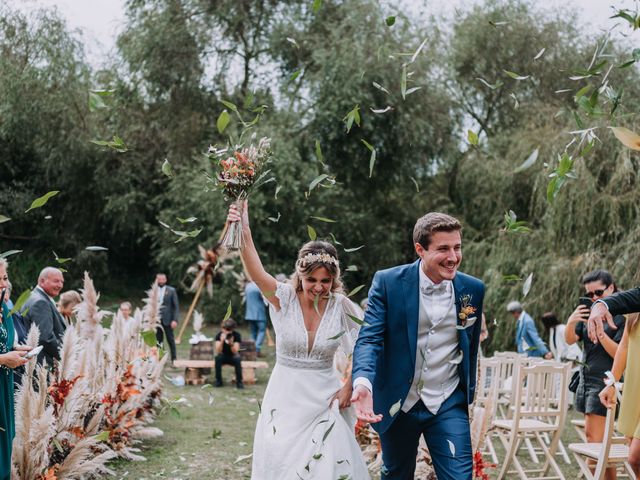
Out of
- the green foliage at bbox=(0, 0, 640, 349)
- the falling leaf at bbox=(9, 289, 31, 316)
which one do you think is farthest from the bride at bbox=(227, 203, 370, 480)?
the green foliage at bbox=(0, 0, 640, 349)

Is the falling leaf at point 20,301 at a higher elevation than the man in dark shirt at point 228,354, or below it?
higher

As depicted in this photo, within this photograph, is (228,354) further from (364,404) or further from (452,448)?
(364,404)

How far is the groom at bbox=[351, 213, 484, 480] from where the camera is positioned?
4.29 m

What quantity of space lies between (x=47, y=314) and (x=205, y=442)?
2.53 m

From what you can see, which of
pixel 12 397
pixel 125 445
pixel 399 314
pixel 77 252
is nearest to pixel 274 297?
pixel 399 314

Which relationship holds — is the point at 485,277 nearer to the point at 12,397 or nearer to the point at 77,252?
the point at 12,397

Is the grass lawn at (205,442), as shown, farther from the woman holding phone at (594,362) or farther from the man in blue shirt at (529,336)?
the woman holding phone at (594,362)

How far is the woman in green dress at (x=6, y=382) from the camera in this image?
5152 millimetres

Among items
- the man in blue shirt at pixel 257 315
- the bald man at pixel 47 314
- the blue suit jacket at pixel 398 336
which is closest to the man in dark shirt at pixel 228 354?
Answer: the man in blue shirt at pixel 257 315

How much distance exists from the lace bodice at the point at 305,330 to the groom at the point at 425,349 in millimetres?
730

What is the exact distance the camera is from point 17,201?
26.9 m

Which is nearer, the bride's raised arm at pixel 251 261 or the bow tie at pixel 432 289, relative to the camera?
the bow tie at pixel 432 289

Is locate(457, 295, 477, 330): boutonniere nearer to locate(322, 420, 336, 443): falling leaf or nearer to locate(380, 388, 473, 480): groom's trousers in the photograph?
locate(380, 388, 473, 480): groom's trousers

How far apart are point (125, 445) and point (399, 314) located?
468 cm
